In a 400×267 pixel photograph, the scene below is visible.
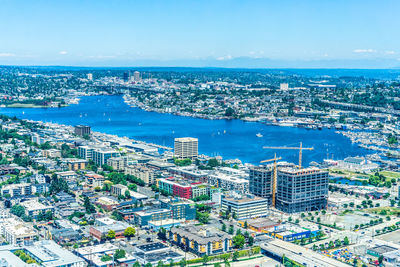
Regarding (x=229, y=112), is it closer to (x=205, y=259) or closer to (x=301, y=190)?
(x=301, y=190)

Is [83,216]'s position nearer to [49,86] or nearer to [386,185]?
[386,185]

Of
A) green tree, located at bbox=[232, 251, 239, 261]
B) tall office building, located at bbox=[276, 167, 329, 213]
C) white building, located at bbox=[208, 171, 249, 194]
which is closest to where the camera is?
green tree, located at bbox=[232, 251, 239, 261]

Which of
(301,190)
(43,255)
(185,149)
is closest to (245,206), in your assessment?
(301,190)

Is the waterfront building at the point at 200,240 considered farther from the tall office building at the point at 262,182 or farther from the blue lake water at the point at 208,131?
the blue lake water at the point at 208,131

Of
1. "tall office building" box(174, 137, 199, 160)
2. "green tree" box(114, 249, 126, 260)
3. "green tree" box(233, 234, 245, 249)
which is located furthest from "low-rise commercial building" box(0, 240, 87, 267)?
"tall office building" box(174, 137, 199, 160)

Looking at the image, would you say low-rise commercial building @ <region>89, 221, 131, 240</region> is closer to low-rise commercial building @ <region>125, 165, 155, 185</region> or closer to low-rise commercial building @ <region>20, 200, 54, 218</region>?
low-rise commercial building @ <region>20, 200, 54, 218</region>

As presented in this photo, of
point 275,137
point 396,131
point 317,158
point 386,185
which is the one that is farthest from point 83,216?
point 396,131
